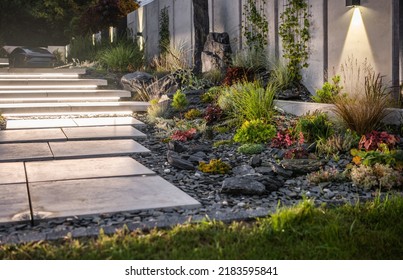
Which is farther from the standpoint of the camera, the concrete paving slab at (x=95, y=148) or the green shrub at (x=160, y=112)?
the green shrub at (x=160, y=112)

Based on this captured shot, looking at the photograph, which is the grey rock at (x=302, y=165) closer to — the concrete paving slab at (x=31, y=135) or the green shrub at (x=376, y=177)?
the green shrub at (x=376, y=177)

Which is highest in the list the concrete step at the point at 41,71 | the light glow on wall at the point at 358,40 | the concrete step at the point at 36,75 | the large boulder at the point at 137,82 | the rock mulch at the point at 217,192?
the light glow on wall at the point at 358,40

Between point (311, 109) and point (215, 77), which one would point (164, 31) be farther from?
point (311, 109)

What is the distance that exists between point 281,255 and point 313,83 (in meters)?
5.92

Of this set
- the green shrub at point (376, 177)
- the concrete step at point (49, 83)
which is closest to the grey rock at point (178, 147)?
the green shrub at point (376, 177)

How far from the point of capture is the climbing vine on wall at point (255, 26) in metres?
9.47

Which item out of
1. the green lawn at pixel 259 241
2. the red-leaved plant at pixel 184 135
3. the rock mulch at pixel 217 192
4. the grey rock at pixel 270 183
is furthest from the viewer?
the red-leaved plant at pixel 184 135

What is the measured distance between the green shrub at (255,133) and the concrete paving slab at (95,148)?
1.09 metres

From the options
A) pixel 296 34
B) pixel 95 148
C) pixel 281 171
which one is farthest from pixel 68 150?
pixel 296 34

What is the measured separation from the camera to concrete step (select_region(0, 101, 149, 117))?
353 inches

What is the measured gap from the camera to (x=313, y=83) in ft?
26.8

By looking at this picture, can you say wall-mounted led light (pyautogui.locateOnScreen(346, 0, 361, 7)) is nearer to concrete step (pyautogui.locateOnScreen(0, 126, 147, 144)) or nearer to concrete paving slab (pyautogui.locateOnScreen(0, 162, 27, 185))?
concrete step (pyautogui.locateOnScreen(0, 126, 147, 144))
